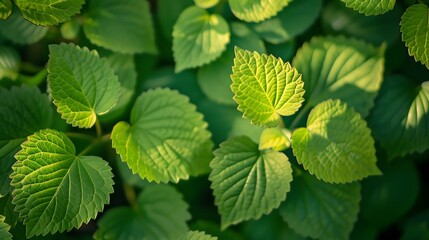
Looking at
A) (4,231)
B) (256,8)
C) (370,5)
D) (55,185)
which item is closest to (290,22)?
(256,8)

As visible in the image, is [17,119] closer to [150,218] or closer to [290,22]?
[150,218]

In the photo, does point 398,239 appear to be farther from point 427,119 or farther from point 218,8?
point 218,8

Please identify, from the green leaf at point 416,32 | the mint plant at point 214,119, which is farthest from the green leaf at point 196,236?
the green leaf at point 416,32

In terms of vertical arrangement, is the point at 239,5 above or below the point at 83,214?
above

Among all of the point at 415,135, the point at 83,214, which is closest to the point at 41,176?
the point at 83,214

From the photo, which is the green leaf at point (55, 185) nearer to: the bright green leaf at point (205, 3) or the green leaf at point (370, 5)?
the bright green leaf at point (205, 3)

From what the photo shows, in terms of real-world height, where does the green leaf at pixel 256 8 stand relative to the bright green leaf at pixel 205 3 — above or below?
above

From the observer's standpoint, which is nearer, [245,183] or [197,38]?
[245,183]
